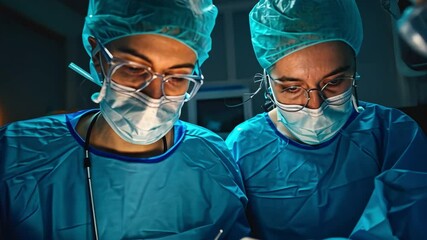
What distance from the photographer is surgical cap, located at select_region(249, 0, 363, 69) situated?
1.23 meters

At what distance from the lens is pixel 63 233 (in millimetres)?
1006

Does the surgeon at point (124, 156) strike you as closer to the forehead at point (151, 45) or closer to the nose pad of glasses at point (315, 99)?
the forehead at point (151, 45)

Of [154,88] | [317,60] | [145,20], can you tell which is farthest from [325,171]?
[145,20]

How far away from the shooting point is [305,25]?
1.24 meters

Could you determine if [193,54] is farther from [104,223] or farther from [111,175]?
[104,223]

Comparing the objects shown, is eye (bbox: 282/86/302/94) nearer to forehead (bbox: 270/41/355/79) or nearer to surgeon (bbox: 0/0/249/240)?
forehead (bbox: 270/41/355/79)

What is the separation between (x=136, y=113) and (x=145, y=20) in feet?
0.93

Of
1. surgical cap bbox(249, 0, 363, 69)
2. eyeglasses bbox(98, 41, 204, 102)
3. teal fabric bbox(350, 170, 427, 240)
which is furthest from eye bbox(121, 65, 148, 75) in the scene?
teal fabric bbox(350, 170, 427, 240)

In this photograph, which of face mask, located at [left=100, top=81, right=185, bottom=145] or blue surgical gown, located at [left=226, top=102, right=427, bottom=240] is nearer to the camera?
face mask, located at [left=100, top=81, right=185, bottom=145]

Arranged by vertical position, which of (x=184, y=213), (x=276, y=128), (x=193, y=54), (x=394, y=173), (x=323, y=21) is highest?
(x=323, y=21)

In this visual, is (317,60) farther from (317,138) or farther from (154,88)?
(154,88)

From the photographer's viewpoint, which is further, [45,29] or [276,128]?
[45,29]

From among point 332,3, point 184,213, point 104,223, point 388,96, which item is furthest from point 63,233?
point 388,96

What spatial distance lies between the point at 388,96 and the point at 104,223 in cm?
150
